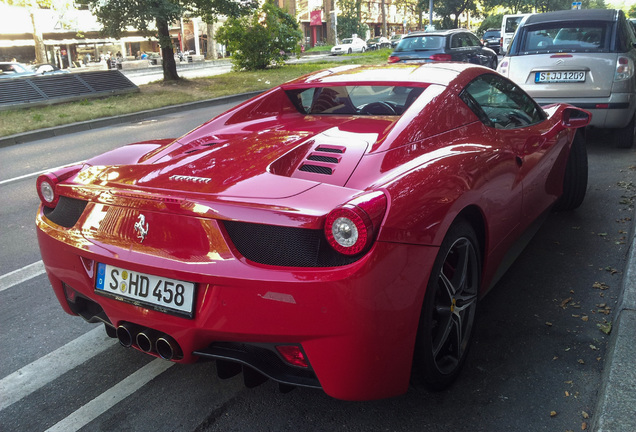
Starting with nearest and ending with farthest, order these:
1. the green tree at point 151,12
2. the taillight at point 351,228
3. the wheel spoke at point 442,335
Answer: the taillight at point 351,228, the wheel spoke at point 442,335, the green tree at point 151,12

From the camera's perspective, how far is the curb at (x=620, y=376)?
220 cm

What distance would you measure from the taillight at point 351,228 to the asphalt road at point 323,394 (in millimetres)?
844

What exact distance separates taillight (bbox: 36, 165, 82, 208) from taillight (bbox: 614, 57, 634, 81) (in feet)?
22.2

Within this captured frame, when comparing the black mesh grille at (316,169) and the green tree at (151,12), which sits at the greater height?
the green tree at (151,12)

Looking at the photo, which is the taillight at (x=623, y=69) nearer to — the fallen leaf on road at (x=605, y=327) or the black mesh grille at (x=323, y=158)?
the fallen leaf on road at (x=605, y=327)

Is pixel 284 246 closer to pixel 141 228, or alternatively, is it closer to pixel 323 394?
pixel 141 228

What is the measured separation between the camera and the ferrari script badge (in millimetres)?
2287

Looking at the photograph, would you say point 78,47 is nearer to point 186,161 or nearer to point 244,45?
point 244,45

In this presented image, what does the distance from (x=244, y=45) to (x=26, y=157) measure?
1668 centimetres

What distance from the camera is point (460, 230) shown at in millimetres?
2498

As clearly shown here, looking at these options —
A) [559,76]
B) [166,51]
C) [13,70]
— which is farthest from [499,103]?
[13,70]

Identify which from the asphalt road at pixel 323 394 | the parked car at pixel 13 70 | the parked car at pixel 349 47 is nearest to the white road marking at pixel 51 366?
the asphalt road at pixel 323 394

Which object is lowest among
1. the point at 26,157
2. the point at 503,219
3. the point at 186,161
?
the point at 26,157

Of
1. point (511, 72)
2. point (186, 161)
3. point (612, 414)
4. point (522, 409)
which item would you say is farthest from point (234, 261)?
point (511, 72)
